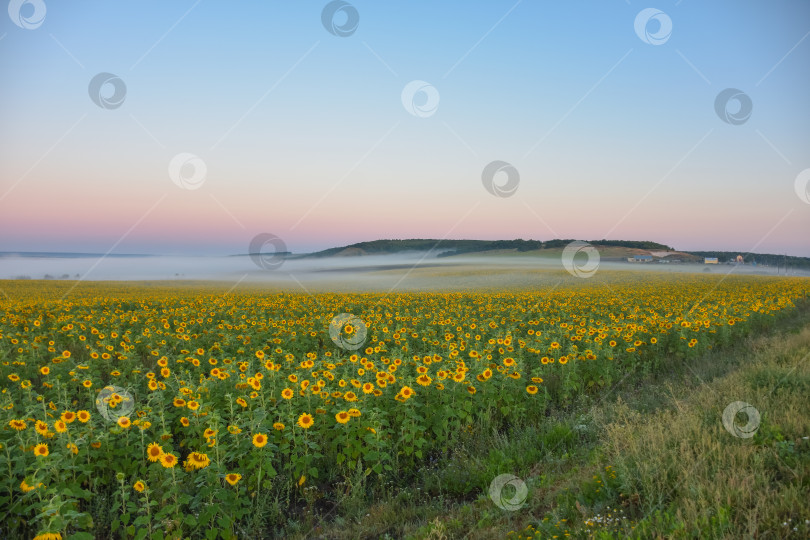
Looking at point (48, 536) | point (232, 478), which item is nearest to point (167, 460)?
point (232, 478)

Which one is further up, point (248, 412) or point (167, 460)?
point (248, 412)

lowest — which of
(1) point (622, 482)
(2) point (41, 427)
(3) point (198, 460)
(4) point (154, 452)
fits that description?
(1) point (622, 482)

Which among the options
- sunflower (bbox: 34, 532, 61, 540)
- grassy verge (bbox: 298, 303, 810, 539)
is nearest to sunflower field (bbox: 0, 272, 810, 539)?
sunflower (bbox: 34, 532, 61, 540)

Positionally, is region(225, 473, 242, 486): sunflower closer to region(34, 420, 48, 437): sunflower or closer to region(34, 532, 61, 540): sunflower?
region(34, 532, 61, 540): sunflower

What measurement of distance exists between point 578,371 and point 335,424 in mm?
5145

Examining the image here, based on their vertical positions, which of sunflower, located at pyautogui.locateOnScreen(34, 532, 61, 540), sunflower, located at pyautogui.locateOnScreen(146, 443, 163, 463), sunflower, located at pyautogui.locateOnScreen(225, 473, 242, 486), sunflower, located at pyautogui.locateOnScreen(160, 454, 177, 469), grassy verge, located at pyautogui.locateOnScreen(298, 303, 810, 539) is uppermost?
sunflower, located at pyautogui.locateOnScreen(146, 443, 163, 463)

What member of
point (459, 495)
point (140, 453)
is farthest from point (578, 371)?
point (140, 453)

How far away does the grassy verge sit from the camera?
11.5 feet

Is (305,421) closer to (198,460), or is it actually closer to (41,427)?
(198,460)

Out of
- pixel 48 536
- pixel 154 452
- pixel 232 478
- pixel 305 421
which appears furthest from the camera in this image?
pixel 305 421

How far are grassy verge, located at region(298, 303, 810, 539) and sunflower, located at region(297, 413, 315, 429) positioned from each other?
850mm

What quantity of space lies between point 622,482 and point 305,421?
131 inches

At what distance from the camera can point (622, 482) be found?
4176mm

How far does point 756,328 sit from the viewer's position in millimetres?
14570
